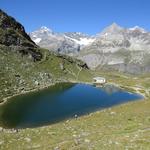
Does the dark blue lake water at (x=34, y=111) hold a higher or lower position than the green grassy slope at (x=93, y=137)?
lower

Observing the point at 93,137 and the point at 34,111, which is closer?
the point at 93,137

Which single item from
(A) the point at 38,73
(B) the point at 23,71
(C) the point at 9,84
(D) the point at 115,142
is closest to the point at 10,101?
(C) the point at 9,84

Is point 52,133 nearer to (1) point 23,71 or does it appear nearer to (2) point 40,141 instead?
(2) point 40,141

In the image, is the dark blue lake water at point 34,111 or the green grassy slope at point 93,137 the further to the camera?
the dark blue lake water at point 34,111

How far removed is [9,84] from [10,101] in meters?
28.6

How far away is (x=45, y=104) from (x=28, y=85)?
4139 centimetres

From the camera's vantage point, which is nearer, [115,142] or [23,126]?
[115,142]

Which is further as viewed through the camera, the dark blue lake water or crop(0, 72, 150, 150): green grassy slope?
the dark blue lake water

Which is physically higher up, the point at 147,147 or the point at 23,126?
the point at 147,147

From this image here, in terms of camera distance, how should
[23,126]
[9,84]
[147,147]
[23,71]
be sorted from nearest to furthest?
[147,147] → [23,126] → [9,84] → [23,71]

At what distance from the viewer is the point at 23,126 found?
3275 inches

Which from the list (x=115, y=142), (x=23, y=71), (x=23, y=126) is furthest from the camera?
(x=23, y=71)

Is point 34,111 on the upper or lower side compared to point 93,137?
lower

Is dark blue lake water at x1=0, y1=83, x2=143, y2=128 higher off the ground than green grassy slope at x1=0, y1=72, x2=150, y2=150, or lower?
lower
